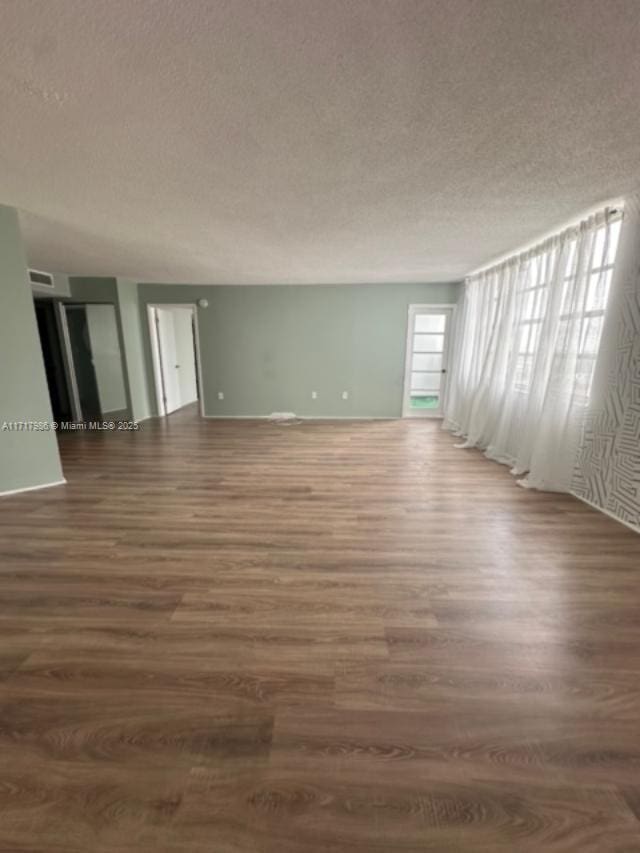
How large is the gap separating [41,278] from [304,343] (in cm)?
411

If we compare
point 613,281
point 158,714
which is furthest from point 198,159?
point 613,281

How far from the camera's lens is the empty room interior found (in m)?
1.04

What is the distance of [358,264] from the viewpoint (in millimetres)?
4535

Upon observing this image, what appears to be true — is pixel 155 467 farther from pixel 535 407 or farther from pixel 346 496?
pixel 535 407

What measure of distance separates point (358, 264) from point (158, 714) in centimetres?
478

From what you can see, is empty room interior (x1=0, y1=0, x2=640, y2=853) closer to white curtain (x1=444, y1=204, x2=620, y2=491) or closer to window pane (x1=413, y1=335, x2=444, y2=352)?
white curtain (x1=444, y1=204, x2=620, y2=491)

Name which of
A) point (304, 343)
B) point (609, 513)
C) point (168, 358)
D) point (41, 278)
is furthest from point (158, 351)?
point (609, 513)

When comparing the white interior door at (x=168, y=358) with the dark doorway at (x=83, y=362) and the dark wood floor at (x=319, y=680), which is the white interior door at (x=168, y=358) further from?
the dark wood floor at (x=319, y=680)

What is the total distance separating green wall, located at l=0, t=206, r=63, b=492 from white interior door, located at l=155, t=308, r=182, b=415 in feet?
11.3

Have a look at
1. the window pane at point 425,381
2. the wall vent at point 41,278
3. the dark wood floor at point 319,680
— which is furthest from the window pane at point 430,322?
the wall vent at point 41,278

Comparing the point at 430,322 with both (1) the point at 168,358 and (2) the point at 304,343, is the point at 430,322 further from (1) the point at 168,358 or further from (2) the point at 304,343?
(1) the point at 168,358

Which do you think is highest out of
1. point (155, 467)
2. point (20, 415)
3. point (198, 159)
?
point (198, 159)

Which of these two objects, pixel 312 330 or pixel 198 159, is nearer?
pixel 198 159

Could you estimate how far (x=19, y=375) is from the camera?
3053 mm
